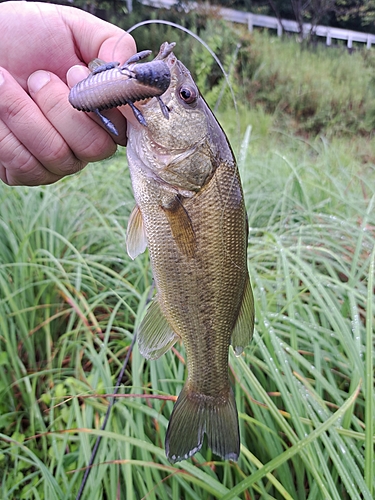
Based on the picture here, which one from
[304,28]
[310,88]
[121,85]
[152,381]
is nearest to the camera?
[121,85]

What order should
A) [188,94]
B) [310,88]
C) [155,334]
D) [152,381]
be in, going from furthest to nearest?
[310,88] → [152,381] → [155,334] → [188,94]

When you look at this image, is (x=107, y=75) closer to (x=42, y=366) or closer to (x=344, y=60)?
(x=42, y=366)

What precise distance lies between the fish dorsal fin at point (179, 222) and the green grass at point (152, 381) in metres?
0.40

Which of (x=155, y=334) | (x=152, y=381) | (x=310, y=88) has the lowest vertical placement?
(x=310, y=88)

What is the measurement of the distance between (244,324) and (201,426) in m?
0.29

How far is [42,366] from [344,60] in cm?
1058

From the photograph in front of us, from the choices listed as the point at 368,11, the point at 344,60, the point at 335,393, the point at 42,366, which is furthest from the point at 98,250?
the point at 368,11

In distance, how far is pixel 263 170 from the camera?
10.6ft

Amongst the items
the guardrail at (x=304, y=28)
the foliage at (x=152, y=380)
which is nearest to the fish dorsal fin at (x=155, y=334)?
the foliage at (x=152, y=380)

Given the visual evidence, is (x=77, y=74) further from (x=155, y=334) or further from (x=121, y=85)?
(x=155, y=334)

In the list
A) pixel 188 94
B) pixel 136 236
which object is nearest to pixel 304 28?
pixel 188 94

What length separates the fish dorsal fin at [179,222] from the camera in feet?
3.06

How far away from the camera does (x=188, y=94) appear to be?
93 centimetres

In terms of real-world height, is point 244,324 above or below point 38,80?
below
